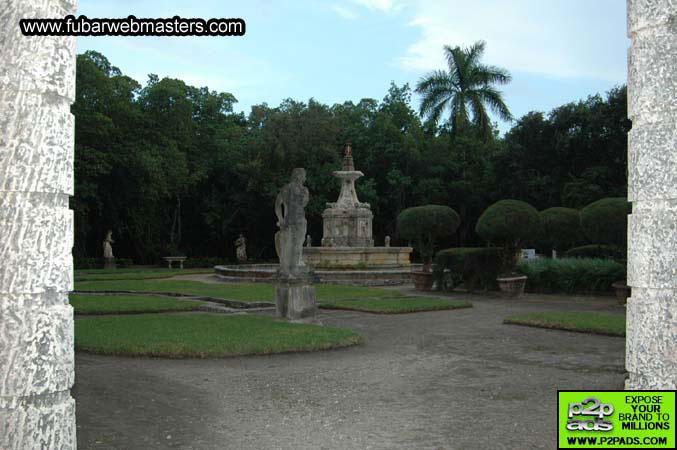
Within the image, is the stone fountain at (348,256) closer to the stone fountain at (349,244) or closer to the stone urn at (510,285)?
the stone fountain at (349,244)

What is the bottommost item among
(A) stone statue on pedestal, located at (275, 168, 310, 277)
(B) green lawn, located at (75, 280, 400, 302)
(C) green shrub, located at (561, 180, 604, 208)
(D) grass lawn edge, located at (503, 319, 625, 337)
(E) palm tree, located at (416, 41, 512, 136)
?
(D) grass lawn edge, located at (503, 319, 625, 337)

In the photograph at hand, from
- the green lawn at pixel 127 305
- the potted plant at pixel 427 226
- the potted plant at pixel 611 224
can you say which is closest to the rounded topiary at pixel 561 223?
the potted plant at pixel 427 226

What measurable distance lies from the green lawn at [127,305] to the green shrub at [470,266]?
27.0ft

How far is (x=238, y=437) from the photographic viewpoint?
5.52 m

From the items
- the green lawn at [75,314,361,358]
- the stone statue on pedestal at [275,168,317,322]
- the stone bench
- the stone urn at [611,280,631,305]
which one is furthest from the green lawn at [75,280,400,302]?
the stone bench

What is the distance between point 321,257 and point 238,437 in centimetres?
2129

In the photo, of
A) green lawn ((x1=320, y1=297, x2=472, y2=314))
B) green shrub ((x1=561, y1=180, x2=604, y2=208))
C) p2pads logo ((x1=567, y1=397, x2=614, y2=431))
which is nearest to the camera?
p2pads logo ((x1=567, y1=397, x2=614, y2=431))

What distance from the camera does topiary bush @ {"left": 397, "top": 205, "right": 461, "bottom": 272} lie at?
20.9 meters

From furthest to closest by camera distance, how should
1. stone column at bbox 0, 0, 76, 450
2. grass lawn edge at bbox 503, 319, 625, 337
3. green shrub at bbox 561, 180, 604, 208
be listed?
1. green shrub at bbox 561, 180, 604, 208
2. grass lawn edge at bbox 503, 319, 625, 337
3. stone column at bbox 0, 0, 76, 450

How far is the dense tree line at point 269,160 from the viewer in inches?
1277

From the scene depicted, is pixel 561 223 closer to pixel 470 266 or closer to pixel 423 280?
pixel 470 266

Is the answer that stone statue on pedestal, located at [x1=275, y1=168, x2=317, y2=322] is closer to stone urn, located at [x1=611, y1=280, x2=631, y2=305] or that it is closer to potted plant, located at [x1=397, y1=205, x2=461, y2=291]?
potted plant, located at [x1=397, y1=205, x2=461, y2=291]

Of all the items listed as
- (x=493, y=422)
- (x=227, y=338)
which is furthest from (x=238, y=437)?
(x=227, y=338)

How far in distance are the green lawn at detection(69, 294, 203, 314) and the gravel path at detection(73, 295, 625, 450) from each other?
5135 millimetres
